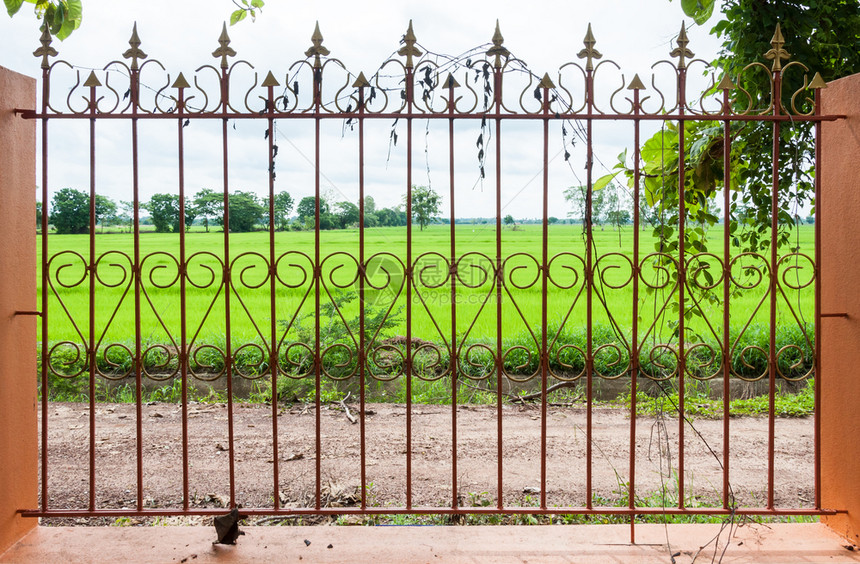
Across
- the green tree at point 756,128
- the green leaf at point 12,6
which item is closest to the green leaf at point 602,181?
the green tree at point 756,128

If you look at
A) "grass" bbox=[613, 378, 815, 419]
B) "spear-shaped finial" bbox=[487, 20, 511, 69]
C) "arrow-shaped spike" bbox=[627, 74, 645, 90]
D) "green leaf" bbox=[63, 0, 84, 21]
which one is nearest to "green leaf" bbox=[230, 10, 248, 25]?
"green leaf" bbox=[63, 0, 84, 21]

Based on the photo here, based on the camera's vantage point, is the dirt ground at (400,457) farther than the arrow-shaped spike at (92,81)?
Yes

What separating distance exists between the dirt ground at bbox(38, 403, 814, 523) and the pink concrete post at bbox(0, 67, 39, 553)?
3.22ft

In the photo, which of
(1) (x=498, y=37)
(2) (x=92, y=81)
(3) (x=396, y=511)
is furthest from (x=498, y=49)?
(3) (x=396, y=511)

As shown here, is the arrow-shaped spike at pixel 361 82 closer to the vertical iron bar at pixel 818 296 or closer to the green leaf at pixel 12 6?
the green leaf at pixel 12 6

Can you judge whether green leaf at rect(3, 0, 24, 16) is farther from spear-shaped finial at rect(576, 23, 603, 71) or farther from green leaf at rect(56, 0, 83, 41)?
spear-shaped finial at rect(576, 23, 603, 71)

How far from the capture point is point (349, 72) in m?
2.34

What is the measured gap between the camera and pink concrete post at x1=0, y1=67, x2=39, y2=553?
2318 millimetres

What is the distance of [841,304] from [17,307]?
337 centimetres

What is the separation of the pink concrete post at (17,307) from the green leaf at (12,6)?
40cm

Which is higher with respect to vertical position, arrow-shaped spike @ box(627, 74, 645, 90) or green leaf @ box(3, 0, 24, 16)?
green leaf @ box(3, 0, 24, 16)

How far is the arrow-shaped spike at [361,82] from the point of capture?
234cm

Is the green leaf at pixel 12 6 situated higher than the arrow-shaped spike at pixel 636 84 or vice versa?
the green leaf at pixel 12 6

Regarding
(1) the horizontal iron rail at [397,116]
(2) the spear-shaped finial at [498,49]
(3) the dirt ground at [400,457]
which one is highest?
(2) the spear-shaped finial at [498,49]
